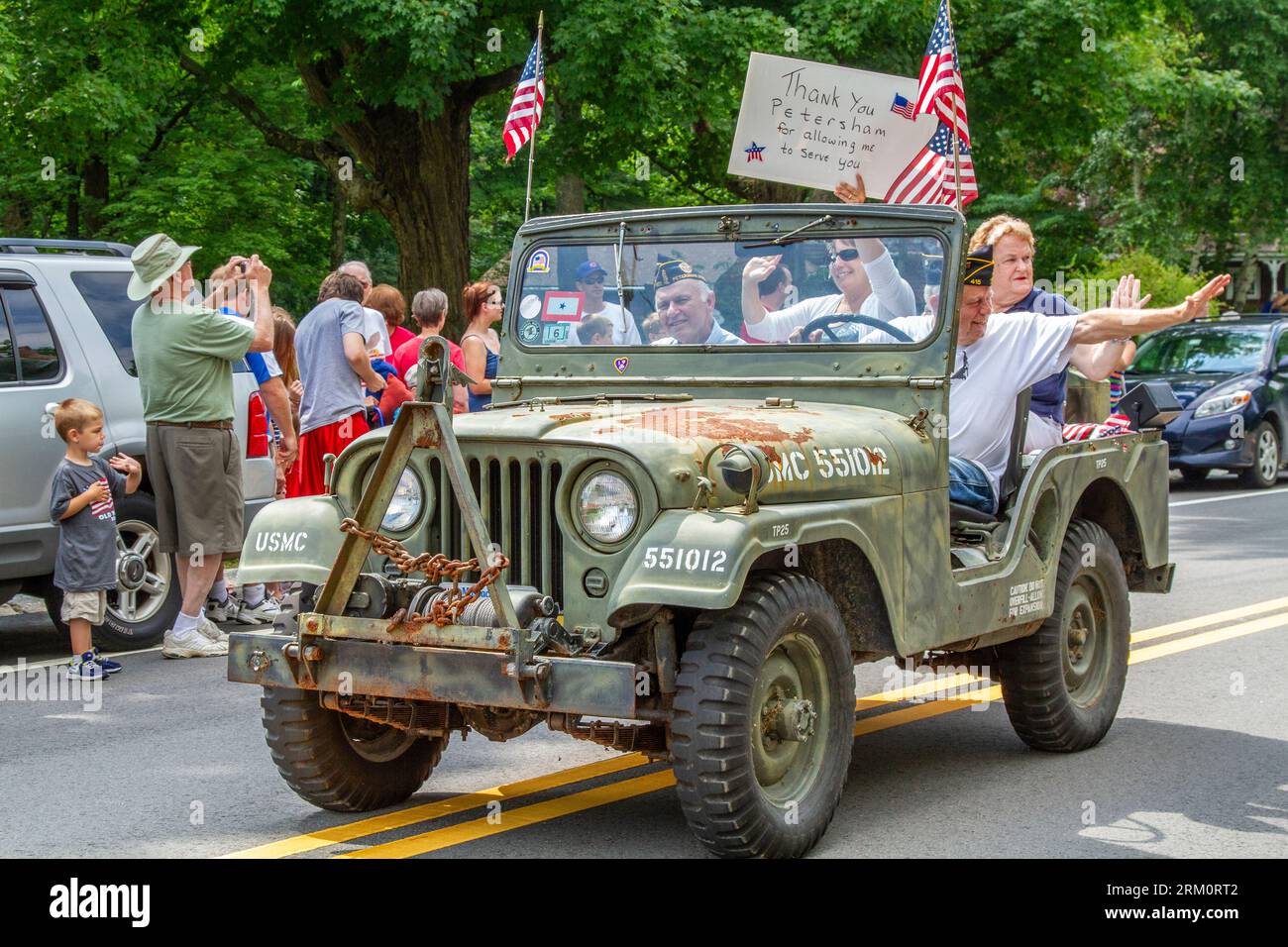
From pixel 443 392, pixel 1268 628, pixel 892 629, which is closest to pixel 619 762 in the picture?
pixel 892 629

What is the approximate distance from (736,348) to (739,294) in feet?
0.72

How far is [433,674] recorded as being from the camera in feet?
16.0

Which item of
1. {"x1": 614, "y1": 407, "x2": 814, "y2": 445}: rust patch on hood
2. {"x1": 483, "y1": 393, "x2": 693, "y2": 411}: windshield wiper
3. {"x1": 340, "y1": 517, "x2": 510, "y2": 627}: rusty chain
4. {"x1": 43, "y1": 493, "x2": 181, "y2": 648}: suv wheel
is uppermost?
{"x1": 483, "y1": 393, "x2": 693, "y2": 411}: windshield wiper

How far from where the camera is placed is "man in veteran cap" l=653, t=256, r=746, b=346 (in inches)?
247

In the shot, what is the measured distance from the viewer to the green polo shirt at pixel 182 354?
866 cm

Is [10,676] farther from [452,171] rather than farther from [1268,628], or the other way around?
[452,171]

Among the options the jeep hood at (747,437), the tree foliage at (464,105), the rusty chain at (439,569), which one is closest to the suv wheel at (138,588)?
the jeep hood at (747,437)

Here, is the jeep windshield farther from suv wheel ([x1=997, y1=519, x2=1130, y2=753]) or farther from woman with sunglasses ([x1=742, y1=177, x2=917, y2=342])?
suv wheel ([x1=997, y1=519, x2=1130, y2=753])

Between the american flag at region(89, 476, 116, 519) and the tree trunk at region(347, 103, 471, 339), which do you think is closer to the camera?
the american flag at region(89, 476, 116, 519)

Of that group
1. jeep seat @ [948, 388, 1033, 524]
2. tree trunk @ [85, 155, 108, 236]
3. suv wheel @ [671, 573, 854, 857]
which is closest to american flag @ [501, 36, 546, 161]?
jeep seat @ [948, 388, 1033, 524]

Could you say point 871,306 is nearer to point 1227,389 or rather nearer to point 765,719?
point 765,719

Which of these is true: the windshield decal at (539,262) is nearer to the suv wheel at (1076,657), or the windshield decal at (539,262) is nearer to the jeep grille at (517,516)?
the jeep grille at (517,516)

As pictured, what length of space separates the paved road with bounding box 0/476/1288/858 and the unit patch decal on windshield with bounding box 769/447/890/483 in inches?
45.6

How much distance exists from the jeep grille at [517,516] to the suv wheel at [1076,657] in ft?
7.36
